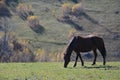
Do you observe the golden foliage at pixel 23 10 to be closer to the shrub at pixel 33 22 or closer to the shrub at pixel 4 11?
the shrub at pixel 4 11

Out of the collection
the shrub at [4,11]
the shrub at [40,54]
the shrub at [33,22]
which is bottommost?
the shrub at [40,54]

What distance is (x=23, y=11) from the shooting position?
164 meters

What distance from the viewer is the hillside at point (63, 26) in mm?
132250

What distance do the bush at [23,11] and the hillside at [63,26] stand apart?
237 cm

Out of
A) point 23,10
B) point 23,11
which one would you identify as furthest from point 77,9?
point 23,10

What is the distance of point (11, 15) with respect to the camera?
151125mm

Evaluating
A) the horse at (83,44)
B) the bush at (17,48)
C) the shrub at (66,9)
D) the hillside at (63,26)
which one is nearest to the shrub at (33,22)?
the hillside at (63,26)

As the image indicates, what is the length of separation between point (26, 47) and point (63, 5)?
45.5 meters

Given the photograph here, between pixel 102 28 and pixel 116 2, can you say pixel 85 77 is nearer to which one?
pixel 102 28

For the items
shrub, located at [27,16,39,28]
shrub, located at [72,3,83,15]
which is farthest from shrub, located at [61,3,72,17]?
shrub, located at [27,16,39,28]

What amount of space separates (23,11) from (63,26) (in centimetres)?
2481

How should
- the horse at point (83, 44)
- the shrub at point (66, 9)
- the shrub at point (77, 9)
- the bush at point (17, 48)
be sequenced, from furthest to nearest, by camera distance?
1. the shrub at point (66, 9)
2. the shrub at point (77, 9)
3. the bush at point (17, 48)
4. the horse at point (83, 44)

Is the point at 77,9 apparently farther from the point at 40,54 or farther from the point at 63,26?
the point at 40,54

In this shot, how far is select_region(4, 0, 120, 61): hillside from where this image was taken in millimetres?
132250
